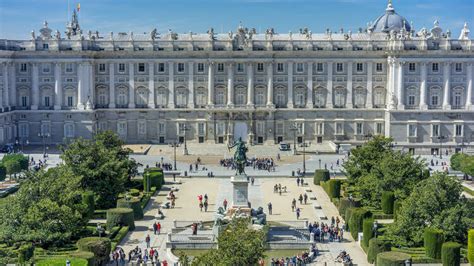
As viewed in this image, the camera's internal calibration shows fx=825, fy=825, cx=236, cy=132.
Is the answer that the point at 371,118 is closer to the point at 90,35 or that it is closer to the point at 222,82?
the point at 222,82

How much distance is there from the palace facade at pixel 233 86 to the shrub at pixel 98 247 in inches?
2208

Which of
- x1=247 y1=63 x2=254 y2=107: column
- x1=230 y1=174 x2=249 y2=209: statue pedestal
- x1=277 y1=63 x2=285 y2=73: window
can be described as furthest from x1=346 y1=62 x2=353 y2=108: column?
x1=230 y1=174 x2=249 y2=209: statue pedestal

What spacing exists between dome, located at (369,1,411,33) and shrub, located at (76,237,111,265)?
78833 mm

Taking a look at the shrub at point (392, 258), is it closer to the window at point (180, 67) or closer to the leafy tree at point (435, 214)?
the leafy tree at point (435, 214)

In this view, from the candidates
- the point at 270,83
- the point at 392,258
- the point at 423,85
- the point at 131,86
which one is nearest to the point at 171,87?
the point at 131,86

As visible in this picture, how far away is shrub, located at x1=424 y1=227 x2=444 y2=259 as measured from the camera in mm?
46688

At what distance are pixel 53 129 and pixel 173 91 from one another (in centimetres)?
1561

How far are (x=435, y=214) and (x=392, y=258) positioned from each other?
704 centimetres

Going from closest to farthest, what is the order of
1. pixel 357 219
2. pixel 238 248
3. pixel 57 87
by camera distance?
pixel 238 248
pixel 357 219
pixel 57 87

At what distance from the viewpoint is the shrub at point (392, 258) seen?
43469 mm

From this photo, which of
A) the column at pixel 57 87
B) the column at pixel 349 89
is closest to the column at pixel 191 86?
the column at pixel 57 87

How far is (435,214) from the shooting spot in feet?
162

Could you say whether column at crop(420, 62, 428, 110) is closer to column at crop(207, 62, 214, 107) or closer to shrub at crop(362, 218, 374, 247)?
column at crop(207, 62, 214, 107)

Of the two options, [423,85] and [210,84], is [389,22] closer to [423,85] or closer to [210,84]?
[423,85]
